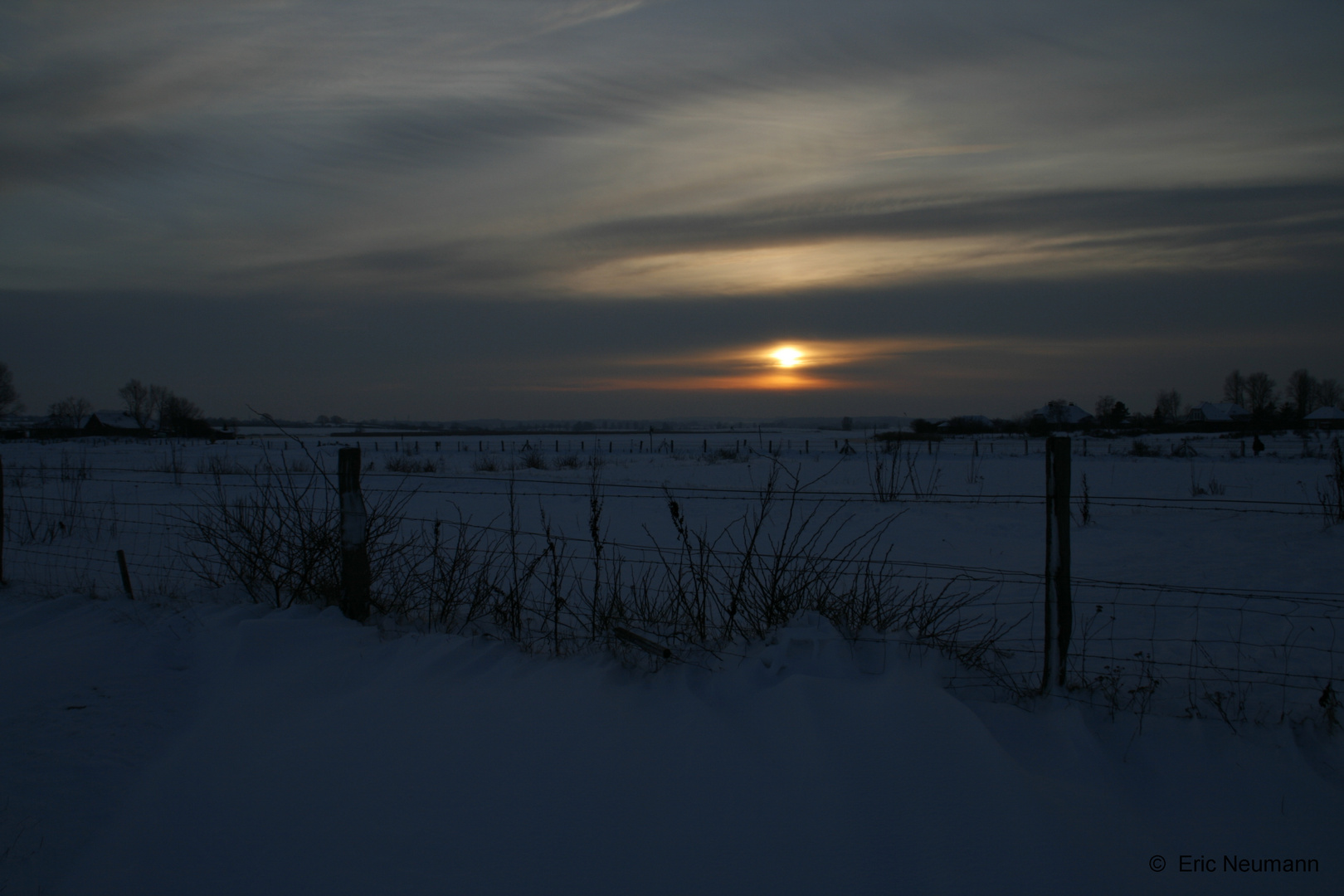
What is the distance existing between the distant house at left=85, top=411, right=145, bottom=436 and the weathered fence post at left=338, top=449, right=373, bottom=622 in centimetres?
9707

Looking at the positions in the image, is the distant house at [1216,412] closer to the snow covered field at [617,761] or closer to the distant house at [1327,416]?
the distant house at [1327,416]

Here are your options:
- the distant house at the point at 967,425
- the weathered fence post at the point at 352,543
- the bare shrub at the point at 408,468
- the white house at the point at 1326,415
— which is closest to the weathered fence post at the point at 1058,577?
the weathered fence post at the point at 352,543

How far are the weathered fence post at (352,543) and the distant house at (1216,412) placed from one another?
104190mm

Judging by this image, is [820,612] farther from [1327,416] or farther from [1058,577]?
[1327,416]

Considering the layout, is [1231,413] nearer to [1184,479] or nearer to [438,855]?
[1184,479]

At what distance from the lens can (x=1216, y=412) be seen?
91562 millimetres

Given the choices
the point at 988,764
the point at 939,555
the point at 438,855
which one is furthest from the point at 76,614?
the point at 939,555

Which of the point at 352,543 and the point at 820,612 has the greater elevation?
the point at 352,543

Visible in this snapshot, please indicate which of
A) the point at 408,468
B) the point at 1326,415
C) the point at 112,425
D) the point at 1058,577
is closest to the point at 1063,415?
the point at 1326,415

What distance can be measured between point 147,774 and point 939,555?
9.55m

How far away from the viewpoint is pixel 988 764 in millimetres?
3252

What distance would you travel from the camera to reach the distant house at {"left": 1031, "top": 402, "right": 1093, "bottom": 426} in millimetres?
81469

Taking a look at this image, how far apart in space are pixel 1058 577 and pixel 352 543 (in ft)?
15.5

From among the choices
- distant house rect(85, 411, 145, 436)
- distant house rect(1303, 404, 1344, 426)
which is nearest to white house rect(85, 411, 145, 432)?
distant house rect(85, 411, 145, 436)
